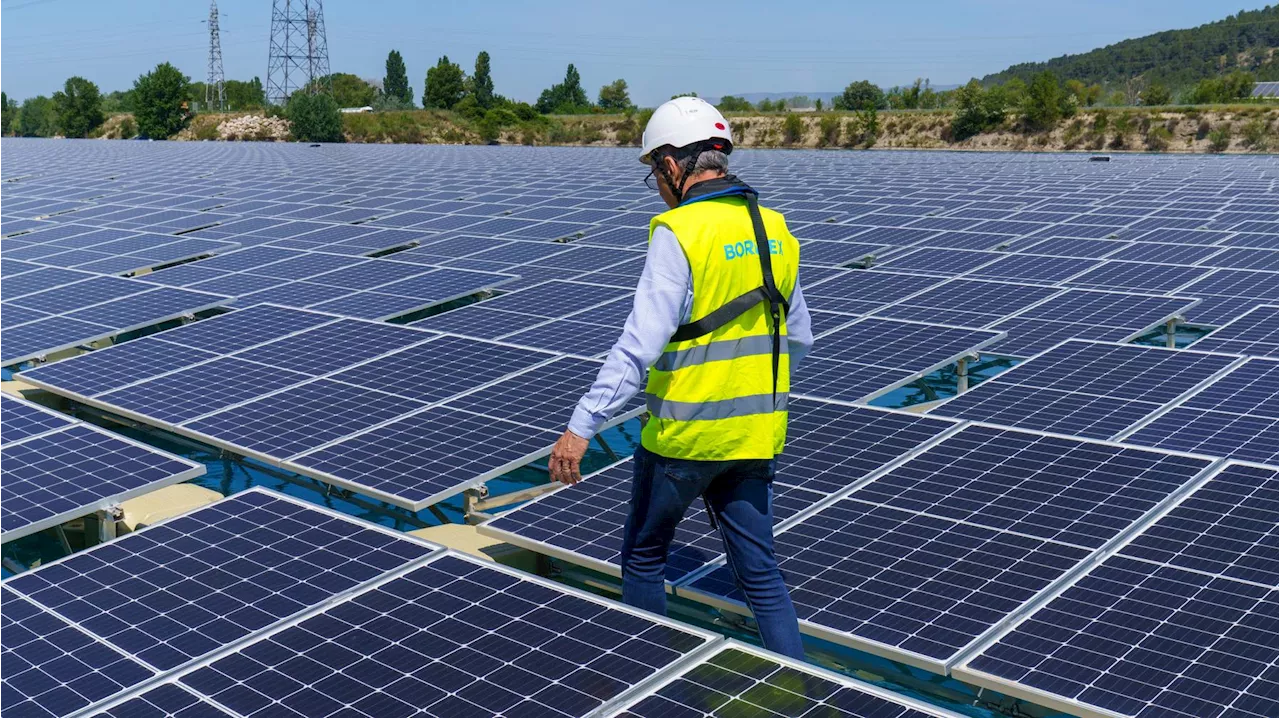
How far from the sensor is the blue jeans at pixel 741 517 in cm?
511

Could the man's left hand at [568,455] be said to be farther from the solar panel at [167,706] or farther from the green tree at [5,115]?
the green tree at [5,115]

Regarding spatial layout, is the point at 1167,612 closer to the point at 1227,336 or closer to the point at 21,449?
the point at 21,449

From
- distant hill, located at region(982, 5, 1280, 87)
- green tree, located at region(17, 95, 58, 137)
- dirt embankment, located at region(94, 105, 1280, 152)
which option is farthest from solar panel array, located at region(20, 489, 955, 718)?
distant hill, located at region(982, 5, 1280, 87)

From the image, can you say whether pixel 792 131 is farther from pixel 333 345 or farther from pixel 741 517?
pixel 741 517

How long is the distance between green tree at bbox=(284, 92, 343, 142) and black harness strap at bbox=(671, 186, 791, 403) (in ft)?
268

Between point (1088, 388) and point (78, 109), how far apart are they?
111m

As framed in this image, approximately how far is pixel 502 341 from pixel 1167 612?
26.7 feet

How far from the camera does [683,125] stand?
16.7 feet

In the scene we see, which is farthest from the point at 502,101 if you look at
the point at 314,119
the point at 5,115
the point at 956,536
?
→ the point at 956,536

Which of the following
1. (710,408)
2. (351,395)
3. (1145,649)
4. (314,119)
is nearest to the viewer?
(710,408)

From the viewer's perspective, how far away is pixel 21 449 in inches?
334

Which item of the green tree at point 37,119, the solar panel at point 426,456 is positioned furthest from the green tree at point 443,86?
the solar panel at point 426,456

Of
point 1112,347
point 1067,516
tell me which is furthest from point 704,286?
point 1112,347

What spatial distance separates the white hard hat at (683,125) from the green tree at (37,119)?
414 feet
